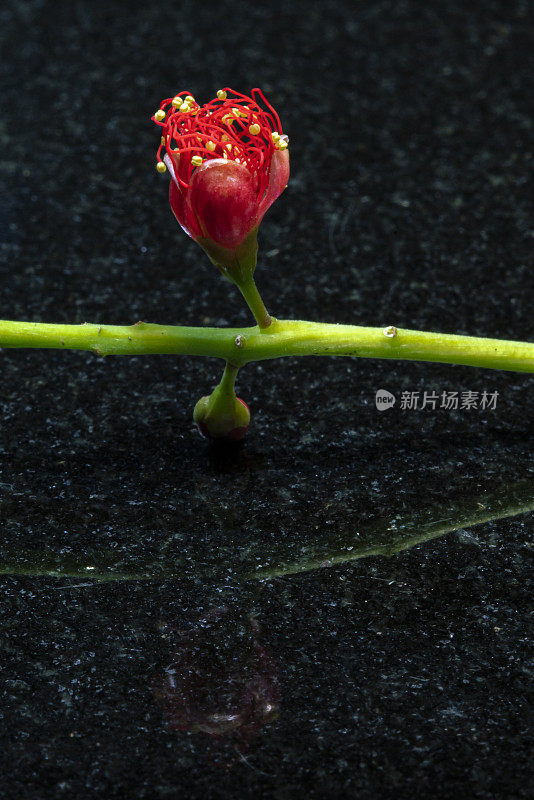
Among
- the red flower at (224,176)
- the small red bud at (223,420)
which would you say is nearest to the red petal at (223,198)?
the red flower at (224,176)

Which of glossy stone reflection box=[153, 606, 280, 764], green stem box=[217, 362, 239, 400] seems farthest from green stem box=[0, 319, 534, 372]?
glossy stone reflection box=[153, 606, 280, 764]

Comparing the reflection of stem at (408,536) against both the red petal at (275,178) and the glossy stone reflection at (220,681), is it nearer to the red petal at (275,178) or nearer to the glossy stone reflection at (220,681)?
the glossy stone reflection at (220,681)

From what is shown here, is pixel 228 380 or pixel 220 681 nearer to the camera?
pixel 220 681

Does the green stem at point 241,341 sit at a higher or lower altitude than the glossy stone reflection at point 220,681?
higher

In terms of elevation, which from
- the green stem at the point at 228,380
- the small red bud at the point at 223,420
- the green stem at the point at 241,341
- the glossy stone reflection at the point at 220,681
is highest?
the green stem at the point at 241,341

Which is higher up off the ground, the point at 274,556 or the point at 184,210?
the point at 184,210

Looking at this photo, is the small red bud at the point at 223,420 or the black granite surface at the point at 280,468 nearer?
the black granite surface at the point at 280,468

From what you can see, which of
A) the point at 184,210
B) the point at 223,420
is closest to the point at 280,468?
the point at 223,420

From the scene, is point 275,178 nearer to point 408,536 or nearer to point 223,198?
point 223,198
